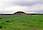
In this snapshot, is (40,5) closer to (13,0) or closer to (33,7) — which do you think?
(33,7)

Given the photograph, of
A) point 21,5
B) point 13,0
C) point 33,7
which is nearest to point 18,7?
point 21,5

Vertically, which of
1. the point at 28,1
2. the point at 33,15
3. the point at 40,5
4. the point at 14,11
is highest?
the point at 28,1

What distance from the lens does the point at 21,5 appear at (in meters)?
2.07

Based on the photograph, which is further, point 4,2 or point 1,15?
point 1,15

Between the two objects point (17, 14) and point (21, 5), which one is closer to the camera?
point (21, 5)

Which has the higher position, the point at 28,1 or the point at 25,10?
the point at 28,1

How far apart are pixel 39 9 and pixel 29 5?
1.05 ft

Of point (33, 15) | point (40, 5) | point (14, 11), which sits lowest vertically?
point (33, 15)

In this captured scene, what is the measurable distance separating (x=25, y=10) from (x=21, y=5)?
179 millimetres

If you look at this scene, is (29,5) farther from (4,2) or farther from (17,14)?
(4,2)

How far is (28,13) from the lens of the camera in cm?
214

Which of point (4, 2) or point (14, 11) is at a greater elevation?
point (4, 2)

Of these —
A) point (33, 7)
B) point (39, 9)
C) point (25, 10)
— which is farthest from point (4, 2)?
point (39, 9)

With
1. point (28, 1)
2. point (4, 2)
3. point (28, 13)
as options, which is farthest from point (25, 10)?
point (4, 2)
